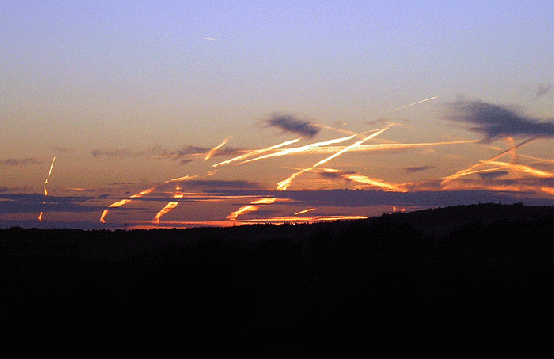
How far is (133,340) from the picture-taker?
55.6ft

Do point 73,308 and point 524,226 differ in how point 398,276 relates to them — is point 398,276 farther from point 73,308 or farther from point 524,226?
point 524,226

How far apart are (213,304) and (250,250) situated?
40.7 feet

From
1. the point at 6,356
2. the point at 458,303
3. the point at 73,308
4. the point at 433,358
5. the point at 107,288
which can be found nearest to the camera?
the point at 433,358

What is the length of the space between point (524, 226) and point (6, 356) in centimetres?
2684

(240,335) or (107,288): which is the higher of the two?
(107,288)

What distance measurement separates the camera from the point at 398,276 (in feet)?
61.3

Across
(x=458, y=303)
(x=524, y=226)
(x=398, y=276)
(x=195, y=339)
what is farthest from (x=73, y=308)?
(x=524, y=226)

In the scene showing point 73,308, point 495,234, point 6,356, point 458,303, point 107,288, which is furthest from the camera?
point 495,234

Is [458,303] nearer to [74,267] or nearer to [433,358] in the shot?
[433,358]

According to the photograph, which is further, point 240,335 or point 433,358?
point 240,335

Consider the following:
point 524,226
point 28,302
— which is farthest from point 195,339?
point 524,226

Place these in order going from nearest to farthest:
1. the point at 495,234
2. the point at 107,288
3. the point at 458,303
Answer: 1. the point at 458,303
2. the point at 107,288
3. the point at 495,234

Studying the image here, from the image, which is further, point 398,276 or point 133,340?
point 398,276

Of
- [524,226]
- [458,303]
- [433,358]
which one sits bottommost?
[433,358]
